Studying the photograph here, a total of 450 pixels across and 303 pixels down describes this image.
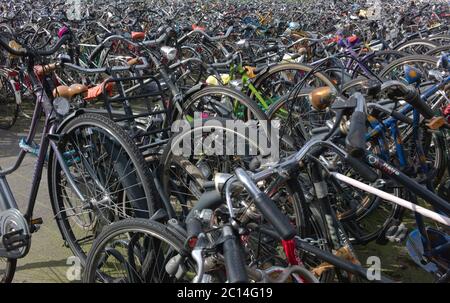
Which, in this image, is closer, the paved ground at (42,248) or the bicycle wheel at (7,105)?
the paved ground at (42,248)

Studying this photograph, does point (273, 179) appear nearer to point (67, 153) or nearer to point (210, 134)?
point (210, 134)

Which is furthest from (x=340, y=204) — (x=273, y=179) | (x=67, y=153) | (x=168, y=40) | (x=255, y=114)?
(x=168, y=40)

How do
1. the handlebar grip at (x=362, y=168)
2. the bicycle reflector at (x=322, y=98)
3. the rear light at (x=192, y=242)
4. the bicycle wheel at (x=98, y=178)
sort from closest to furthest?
the rear light at (x=192, y=242) < the handlebar grip at (x=362, y=168) < the bicycle reflector at (x=322, y=98) < the bicycle wheel at (x=98, y=178)

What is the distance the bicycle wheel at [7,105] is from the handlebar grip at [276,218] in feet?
15.9

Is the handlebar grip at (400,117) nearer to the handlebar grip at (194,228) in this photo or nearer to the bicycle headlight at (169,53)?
the handlebar grip at (194,228)

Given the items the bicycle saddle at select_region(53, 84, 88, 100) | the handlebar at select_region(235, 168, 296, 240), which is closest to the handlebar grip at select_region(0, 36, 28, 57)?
the bicycle saddle at select_region(53, 84, 88, 100)

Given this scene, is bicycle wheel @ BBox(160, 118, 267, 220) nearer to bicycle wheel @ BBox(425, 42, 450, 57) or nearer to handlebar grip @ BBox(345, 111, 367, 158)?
handlebar grip @ BBox(345, 111, 367, 158)

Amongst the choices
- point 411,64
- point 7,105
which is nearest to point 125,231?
point 411,64

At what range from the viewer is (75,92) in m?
2.82

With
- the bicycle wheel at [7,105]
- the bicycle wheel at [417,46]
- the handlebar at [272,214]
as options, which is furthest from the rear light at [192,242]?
the bicycle wheel at [417,46]

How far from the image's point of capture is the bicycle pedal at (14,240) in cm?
251

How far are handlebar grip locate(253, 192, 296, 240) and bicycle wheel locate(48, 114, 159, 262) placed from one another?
1.18m
